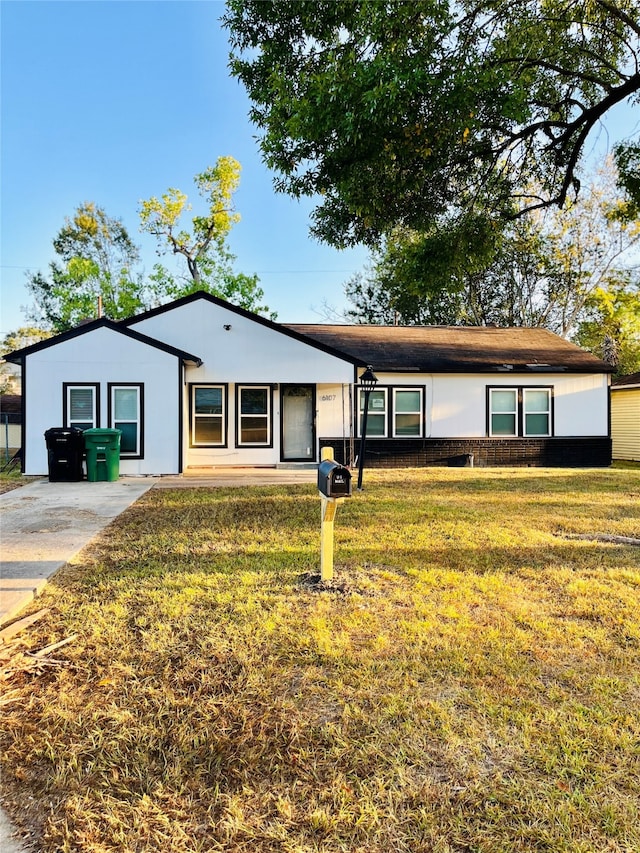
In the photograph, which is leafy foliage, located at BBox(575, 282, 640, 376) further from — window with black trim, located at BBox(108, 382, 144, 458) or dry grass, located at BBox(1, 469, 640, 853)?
dry grass, located at BBox(1, 469, 640, 853)

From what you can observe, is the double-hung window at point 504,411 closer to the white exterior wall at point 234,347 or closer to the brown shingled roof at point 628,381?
the white exterior wall at point 234,347

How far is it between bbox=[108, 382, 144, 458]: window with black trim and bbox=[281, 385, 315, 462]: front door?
162 inches

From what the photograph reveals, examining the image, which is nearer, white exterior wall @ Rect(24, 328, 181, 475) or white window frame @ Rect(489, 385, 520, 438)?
white exterior wall @ Rect(24, 328, 181, 475)

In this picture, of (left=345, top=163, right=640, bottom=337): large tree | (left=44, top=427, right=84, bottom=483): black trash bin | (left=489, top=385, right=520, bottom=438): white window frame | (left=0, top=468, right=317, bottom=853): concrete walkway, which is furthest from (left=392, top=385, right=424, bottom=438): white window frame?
(left=44, top=427, right=84, bottom=483): black trash bin

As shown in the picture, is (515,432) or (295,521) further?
(515,432)

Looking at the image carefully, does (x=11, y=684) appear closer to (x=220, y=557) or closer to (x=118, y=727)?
(x=118, y=727)

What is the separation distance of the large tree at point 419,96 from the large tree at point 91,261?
27.1 metres

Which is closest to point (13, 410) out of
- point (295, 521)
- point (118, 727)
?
point (295, 521)

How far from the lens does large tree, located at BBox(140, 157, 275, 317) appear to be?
29688mm

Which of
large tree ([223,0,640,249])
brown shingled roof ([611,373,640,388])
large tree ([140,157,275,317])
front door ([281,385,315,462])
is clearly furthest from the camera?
large tree ([140,157,275,317])

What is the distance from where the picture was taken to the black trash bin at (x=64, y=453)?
36.4 ft

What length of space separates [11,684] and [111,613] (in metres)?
0.95

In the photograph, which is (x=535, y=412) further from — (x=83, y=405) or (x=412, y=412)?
(x=83, y=405)

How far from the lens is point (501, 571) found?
494 centimetres
